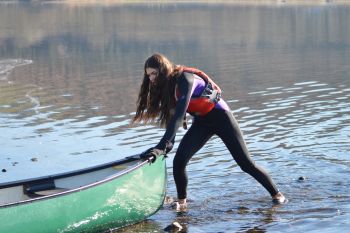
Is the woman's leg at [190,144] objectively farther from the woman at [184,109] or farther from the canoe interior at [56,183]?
the canoe interior at [56,183]

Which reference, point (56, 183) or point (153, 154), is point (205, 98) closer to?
point (153, 154)

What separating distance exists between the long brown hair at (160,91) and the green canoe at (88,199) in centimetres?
55

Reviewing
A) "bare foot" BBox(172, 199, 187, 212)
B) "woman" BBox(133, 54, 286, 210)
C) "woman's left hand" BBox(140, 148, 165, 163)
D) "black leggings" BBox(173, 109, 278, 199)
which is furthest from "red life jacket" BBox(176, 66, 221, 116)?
"bare foot" BBox(172, 199, 187, 212)

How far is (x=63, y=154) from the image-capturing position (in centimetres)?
1462

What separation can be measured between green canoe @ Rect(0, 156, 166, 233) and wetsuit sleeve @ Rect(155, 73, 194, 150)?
0.41m

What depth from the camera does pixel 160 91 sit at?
9656 millimetres

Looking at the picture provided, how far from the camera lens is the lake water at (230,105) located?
10647mm

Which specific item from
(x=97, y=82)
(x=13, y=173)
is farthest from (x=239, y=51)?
(x=13, y=173)

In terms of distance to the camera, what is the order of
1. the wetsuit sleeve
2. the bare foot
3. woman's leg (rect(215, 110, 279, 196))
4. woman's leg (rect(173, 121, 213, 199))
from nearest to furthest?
the wetsuit sleeve < woman's leg (rect(215, 110, 279, 196)) < woman's leg (rect(173, 121, 213, 199)) < the bare foot

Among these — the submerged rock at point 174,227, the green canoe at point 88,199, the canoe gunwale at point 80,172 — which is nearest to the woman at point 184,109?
the green canoe at point 88,199

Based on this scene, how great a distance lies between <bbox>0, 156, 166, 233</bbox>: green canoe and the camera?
877 cm

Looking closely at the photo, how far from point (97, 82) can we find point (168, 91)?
674 inches

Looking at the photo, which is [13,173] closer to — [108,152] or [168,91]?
[108,152]

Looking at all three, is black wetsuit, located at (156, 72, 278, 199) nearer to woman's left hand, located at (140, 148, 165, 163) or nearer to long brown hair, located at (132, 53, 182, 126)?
long brown hair, located at (132, 53, 182, 126)
